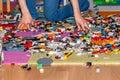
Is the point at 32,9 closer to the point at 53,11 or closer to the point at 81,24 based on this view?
the point at 53,11

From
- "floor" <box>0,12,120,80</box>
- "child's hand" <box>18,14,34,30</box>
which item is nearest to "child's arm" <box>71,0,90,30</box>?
"child's hand" <box>18,14,34,30</box>

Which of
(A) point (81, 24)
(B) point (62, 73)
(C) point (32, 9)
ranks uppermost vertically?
(C) point (32, 9)

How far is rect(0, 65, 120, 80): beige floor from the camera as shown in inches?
59.3

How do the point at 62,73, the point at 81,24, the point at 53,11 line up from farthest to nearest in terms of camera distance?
the point at 53,11 < the point at 81,24 < the point at 62,73

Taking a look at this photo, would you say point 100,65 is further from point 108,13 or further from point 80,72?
point 108,13

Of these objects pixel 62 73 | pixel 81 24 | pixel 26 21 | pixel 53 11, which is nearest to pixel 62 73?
pixel 62 73

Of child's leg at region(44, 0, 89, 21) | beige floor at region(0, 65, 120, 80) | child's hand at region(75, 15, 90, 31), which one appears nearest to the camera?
beige floor at region(0, 65, 120, 80)

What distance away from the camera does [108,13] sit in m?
2.59

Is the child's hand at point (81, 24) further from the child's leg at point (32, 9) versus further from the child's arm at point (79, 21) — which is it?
the child's leg at point (32, 9)

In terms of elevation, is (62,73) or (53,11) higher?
(53,11)

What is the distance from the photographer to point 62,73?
5.09ft

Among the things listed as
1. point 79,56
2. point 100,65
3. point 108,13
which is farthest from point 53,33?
point 108,13

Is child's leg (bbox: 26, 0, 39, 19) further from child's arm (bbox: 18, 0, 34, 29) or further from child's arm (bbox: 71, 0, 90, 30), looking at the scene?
child's arm (bbox: 71, 0, 90, 30)

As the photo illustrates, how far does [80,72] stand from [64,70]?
3.3 inches
